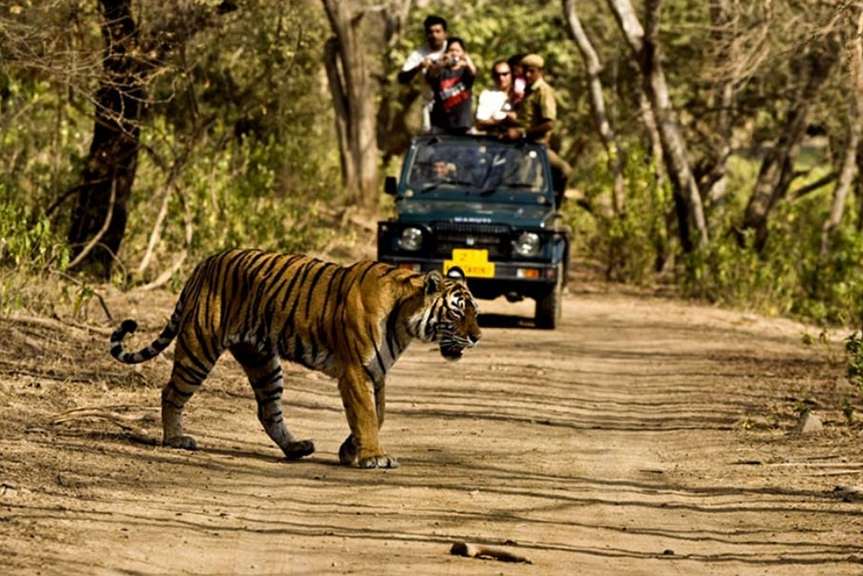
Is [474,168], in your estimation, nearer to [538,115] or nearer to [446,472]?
[538,115]

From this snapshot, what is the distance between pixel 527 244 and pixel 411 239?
110 centimetres

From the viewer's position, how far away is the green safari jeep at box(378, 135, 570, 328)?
1811 cm

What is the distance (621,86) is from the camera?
3697 cm

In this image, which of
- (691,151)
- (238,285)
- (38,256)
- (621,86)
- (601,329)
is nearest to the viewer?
(238,285)

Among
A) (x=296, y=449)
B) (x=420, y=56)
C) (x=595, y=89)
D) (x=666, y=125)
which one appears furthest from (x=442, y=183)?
(x=595, y=89)

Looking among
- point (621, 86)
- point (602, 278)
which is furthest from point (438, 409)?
point (621, 86)

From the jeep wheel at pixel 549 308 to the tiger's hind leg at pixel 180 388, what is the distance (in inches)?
329

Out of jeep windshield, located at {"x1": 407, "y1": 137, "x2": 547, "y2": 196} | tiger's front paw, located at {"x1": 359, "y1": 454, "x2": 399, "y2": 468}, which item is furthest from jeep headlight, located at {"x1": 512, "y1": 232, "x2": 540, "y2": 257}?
tiger's front paw, located at {"x1": 359, "y1": 454, "x2": 399, "y2": 468}

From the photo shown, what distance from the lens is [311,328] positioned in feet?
33.6

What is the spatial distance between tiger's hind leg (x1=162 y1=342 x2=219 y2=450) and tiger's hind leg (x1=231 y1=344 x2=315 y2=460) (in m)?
0.28

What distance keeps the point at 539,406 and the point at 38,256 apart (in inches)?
165

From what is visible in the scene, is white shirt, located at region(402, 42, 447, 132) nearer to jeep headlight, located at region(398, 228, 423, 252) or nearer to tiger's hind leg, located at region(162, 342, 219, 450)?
jeep headlight, located at region(398, 228, 423, 252)

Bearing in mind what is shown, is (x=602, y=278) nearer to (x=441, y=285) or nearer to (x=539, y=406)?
(x=539, y=406)

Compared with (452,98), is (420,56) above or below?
above
